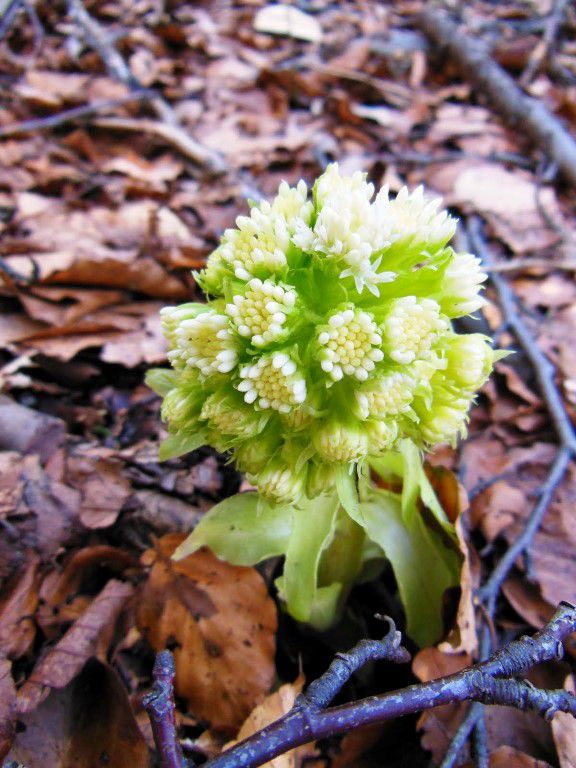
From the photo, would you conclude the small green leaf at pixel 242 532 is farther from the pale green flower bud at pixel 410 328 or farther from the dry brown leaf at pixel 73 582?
the pale green flower bud at pixel 410 328

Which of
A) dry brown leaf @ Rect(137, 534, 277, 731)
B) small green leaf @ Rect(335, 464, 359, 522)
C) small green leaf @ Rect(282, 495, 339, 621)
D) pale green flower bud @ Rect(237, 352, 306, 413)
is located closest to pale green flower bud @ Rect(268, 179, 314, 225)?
pale green flower bud @ Rect(237, 352, 306, 413)

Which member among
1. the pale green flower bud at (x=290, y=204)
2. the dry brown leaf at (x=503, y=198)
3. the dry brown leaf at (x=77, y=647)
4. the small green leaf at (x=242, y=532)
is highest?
the pale green flower bud at (x=290, y=204)

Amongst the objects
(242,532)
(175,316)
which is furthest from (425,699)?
(175,316)

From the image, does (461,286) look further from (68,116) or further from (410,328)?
(68,116)

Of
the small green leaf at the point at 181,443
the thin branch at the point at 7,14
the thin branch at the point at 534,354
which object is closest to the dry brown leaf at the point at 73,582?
the small green leaf at the point at 181,443

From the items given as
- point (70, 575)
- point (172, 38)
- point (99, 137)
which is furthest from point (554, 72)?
point (70, 575)

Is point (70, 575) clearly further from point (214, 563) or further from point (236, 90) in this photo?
point (236, 90)
